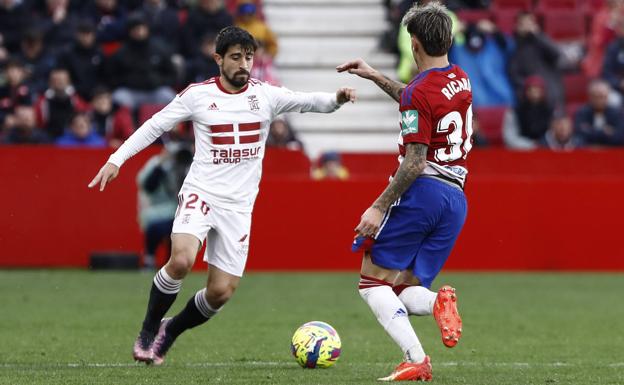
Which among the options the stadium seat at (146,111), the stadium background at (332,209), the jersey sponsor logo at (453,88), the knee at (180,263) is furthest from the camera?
the stadium seat at (146,111)

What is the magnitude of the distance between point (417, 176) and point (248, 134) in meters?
1.45

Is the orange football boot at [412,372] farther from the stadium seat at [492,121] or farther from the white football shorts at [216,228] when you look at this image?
the stadium seat at [492,121]

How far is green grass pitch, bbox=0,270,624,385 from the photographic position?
27.7ft

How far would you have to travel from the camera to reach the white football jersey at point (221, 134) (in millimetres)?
8797

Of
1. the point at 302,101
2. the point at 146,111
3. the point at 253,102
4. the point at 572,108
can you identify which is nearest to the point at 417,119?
the point at 302,101

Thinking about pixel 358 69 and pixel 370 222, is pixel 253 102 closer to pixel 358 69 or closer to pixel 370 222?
pixel 358 69

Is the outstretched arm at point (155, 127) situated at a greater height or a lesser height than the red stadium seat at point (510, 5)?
greater

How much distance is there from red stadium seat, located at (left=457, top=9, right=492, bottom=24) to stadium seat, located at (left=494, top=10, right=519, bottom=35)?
0.58 feet

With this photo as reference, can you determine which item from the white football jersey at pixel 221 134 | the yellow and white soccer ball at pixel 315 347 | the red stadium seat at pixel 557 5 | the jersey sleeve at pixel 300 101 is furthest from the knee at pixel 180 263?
the red stadium seat at pixel 557 5

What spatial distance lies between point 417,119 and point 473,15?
45.6 feet

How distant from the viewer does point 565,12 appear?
22344mm

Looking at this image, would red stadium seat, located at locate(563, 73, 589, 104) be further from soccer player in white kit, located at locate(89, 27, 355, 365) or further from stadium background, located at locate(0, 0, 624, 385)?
soccer player in white kit, located at locate(89, 27, 355, 365)

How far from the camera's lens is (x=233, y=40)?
8750 mm

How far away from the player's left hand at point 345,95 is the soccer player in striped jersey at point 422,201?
606mm
